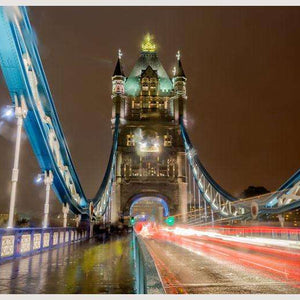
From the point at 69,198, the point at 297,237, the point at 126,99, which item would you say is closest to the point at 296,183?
the point at 297,237

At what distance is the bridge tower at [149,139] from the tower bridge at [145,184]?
170mm

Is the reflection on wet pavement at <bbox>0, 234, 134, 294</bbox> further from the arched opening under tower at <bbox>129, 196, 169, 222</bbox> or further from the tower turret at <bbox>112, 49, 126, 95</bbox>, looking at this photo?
the arched opening under tower at <bbox>129, 196, 169, 222</bbox>

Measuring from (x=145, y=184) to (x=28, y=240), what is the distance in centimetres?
4839

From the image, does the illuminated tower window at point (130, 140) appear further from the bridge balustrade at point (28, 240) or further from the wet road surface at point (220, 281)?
the wet road surface at point (220, 281)

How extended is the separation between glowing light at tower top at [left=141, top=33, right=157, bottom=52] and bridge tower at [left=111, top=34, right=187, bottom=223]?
509 centimetres

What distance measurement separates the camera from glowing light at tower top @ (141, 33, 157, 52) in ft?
254

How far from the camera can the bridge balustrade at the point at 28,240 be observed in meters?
10.8

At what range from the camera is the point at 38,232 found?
1414 centimetres

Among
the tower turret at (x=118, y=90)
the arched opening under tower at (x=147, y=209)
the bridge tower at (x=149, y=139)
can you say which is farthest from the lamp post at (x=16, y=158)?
the arched opening under tower at (x=147, y=209)

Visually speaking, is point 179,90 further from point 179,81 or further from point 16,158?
point 16,158

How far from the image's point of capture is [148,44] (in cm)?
7812

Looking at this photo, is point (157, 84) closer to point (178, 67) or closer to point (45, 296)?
point (178, 67)

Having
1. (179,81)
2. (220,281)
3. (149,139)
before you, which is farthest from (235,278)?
(179,81)

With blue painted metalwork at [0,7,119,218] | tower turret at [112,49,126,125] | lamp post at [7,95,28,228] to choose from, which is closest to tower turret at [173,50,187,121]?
tower turret at [112,49,126,125]
